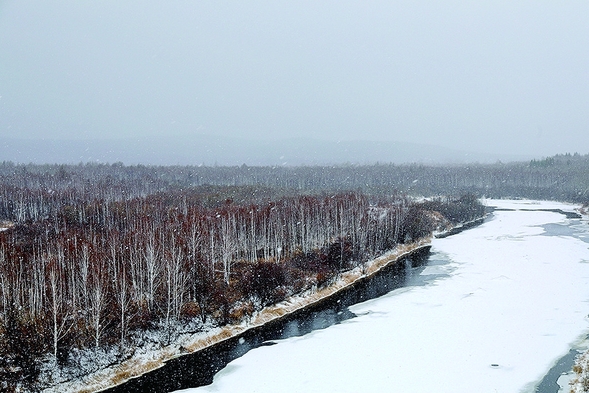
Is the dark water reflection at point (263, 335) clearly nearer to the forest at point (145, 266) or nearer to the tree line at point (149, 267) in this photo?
the forest at point (145, 266)

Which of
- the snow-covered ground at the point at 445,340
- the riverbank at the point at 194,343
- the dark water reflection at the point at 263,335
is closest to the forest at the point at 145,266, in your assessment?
the riverbank at the point at 194,343

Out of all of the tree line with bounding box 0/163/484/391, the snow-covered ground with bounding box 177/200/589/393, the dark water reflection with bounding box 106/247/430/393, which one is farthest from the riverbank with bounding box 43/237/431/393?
the snow-covered ground with bounding box 177/200/589/393

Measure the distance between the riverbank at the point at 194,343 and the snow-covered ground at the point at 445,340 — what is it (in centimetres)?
419

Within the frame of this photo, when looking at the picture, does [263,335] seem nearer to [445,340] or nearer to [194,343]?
[194,343]

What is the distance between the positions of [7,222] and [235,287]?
5449 centimetres

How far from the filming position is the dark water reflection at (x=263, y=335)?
28114mm

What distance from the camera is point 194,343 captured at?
33781 mm

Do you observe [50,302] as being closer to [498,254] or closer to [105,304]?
[105,304]

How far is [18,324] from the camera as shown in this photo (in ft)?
96.7

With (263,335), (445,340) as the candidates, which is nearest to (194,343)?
(263,335)

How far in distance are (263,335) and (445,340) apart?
14.0 meters

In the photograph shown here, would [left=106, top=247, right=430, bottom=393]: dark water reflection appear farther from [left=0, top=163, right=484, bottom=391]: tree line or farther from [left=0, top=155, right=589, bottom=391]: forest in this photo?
[left=0, top=163, right=484, bottom=391]: tree line

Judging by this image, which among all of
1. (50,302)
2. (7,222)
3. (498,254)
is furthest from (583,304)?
(7,222)

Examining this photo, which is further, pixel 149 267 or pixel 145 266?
pixel 145 266
